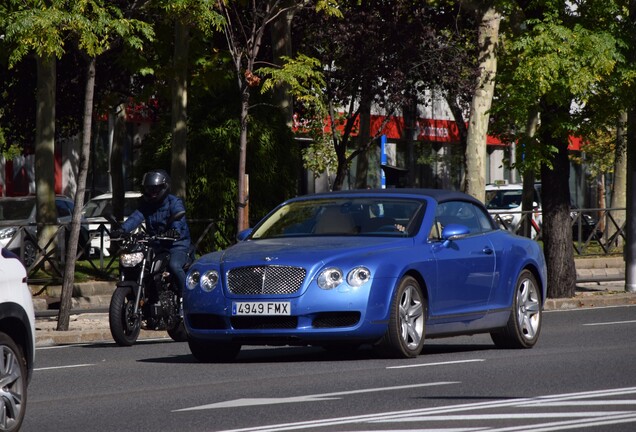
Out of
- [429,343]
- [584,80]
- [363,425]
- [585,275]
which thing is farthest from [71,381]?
[585,275]

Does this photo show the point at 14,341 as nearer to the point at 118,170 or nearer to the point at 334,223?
the point at 334,223

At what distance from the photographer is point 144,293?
52.7 ft

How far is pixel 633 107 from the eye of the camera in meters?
25.3

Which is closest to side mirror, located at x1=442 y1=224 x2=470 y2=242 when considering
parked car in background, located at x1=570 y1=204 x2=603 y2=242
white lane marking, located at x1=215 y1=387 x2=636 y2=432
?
white lane marking, located at x1=215 y1=387 x2=636 y2=432

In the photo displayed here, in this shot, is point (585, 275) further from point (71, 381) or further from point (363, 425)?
point (363, 425)

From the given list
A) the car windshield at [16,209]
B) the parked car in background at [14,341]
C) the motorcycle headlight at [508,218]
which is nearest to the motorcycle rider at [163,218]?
the parked car in background at [14,341]

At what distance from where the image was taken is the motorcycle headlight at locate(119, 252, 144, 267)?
16031 millimetres

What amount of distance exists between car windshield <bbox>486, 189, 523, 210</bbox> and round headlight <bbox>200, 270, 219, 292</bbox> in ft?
120

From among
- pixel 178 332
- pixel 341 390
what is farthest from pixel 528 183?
pixel 341 390

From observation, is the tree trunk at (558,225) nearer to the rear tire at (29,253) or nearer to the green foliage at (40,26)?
the rear tire at (29,253)

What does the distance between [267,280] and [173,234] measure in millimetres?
3670

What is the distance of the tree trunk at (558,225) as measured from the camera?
82.3 feet

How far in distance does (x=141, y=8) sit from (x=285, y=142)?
8.77m

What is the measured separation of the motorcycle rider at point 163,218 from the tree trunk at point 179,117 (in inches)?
394
